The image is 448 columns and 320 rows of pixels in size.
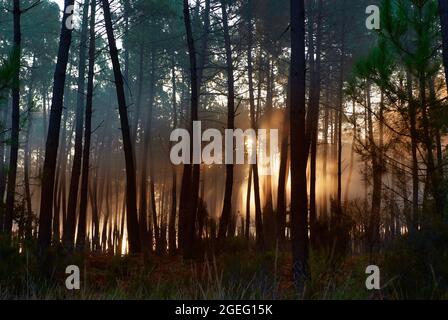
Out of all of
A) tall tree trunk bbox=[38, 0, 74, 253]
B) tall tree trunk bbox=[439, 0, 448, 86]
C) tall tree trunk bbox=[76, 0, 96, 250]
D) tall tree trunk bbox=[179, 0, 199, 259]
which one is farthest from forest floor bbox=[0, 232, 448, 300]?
tall tree trunk bbox=[76, 0, 96, 250]

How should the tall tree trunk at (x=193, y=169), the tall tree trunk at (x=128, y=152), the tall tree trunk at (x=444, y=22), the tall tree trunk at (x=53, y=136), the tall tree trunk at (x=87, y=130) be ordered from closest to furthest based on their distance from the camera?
the tall tree trunk at (x=444, y=22)
the tall tree trunk at (x=53, y=136)
the tall tree trunk at (x=193, y=169)
the tall tree trunk at (x=128, y=152)
the tall tree trunk at (x=87, y=130)

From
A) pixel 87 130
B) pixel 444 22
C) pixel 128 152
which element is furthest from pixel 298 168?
pixel 87 130

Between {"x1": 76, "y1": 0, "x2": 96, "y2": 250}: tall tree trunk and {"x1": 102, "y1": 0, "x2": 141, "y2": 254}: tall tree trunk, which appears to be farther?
{"x1": 76, "y1": 0, "x2": 96, "y2": 250}: tall tree trunk

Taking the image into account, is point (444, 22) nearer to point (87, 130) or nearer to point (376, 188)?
point (376, 188)

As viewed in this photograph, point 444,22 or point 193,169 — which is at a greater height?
point 444,22

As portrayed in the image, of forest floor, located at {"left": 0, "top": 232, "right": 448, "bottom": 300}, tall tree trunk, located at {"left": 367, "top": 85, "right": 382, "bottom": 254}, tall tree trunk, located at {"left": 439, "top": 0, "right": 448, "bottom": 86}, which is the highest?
tall tree trunk, located at {"left": 439, "top": 0, "right": 448, "bottom": 86}

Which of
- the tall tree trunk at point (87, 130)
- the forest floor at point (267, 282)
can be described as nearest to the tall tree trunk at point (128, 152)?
the tall tree trunk at point (87, 130)

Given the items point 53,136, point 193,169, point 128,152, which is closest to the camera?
point 53,136

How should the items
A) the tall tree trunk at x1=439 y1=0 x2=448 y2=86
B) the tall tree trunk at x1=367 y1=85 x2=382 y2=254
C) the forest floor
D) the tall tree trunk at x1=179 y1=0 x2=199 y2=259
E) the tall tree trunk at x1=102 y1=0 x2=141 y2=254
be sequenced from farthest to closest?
Result: the tall tree trunk at x1=102 y1=0 x2=141 y2=254 < the tall tree trunk at x1=179 y1=0 x2=199 y2=259 < the tall tree trunk at x1=367 y1=85 x2=382 y2=254 < the tall tree trunk at x1=439 y1=0 x2=448 y2=86 < the forest floor

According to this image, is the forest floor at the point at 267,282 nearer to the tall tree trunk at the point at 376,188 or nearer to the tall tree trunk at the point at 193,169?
the tall tree trunk at the point at 376,188

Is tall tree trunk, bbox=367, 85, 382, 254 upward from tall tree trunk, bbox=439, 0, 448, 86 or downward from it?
downward

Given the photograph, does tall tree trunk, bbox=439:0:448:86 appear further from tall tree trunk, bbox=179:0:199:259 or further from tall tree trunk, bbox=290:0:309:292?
tall tree trunk, bbox=179:0:199:259
